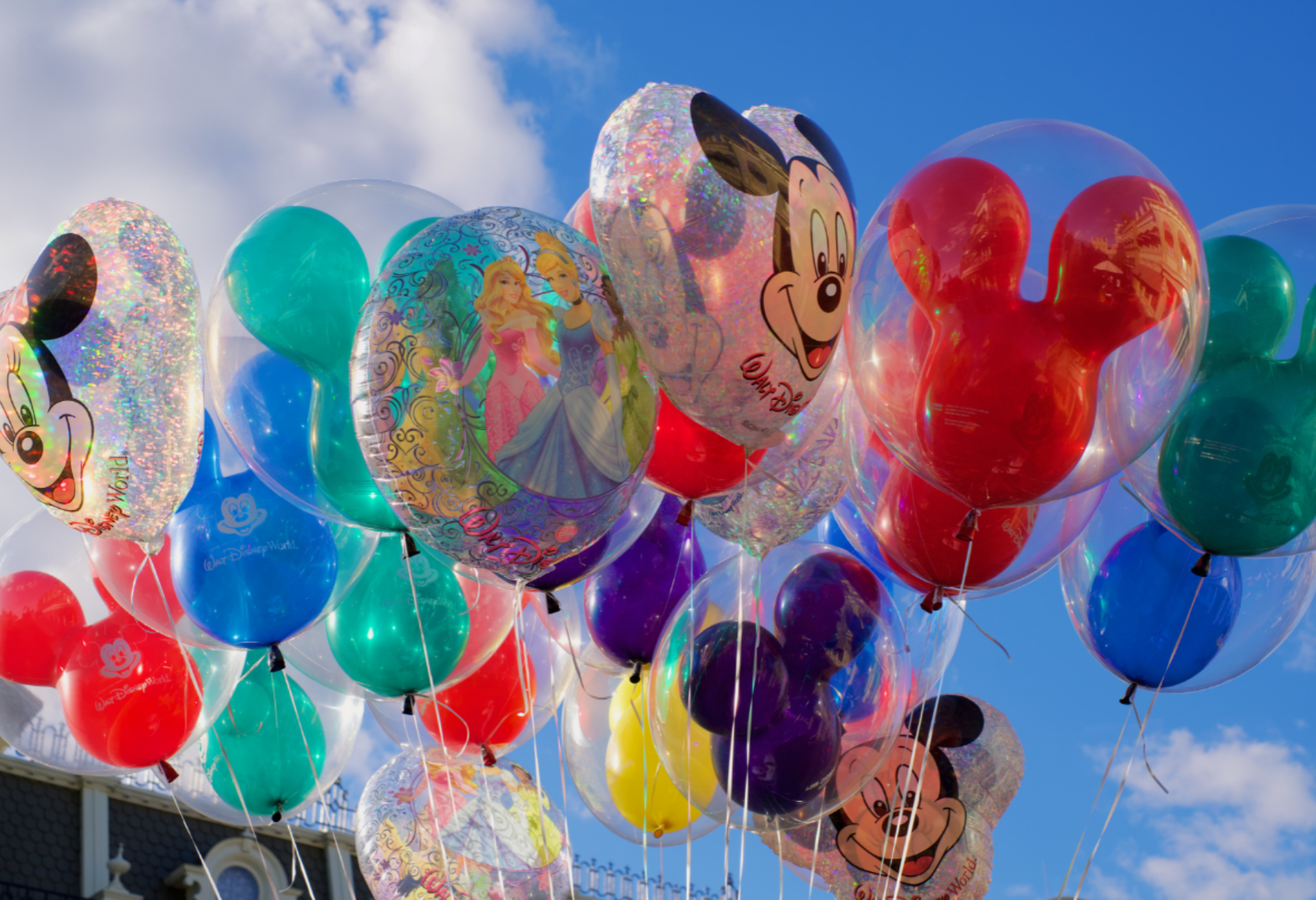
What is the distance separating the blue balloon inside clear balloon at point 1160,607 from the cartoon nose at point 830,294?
4.43 ft

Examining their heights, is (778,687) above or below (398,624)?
above

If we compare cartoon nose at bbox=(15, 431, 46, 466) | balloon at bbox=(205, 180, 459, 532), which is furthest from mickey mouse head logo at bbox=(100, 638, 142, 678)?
balloon at bbox=(205, 180, 459, 532)

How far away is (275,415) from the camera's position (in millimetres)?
3043

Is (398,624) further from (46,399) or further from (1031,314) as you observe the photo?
(1031,314)

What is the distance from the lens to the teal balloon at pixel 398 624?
11.4 feet

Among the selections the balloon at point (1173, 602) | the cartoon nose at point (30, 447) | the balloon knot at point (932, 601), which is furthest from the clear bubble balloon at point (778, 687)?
the cartoon nose at point (30, 447)

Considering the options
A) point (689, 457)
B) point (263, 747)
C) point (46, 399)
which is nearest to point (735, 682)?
point (689, 457)

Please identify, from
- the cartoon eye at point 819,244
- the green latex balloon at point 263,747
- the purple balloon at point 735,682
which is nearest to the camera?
the cartoon eye at point 819,244

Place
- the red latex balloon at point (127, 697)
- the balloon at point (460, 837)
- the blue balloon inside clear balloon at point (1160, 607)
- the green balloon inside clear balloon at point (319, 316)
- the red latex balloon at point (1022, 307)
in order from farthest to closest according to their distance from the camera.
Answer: the balloon at point (460, 837) < the red latex balloon at point (127, 697) < the blue balloon inside clear balloon at point (1160, 607) < the green balloon inside clear balloon at point (319, 316) < the red latex balloon at point (1022, 307)

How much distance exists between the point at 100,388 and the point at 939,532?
2.15 metres

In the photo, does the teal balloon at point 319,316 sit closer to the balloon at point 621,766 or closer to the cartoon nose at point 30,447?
the cartoon nose at point 30,447

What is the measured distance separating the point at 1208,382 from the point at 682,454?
131cm

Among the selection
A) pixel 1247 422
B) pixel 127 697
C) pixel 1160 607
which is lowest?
pixel 127 697

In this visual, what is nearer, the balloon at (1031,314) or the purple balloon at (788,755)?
the balloon at (1031,314)
